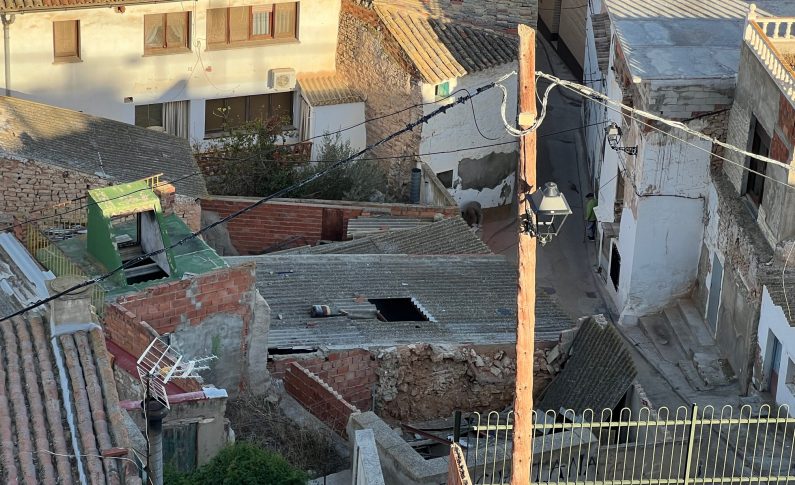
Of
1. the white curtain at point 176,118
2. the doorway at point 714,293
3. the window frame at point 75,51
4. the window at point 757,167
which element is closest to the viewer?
the window at point 757,167

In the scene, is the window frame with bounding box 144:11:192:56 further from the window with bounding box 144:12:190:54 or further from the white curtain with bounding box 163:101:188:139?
the white curtain with bounding box 163:101:188:139

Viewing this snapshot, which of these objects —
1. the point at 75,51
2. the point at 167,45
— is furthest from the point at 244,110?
the point at 75,51

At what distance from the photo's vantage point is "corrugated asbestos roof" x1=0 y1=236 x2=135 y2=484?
18.1 meters

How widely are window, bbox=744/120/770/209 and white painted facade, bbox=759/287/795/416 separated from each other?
2.47 m

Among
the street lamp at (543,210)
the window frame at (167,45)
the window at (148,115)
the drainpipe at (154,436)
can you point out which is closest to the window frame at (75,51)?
the window frame at (167,45)

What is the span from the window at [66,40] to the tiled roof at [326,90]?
5.45m

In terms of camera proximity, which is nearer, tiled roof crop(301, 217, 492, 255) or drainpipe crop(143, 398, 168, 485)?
drainpipe crop(143, 398, 168, 485)

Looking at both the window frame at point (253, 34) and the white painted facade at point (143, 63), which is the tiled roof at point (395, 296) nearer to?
the white painted facade at point (143, 63)

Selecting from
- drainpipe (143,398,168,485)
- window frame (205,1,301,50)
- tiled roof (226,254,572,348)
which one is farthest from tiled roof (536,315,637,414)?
window frame (205,1,301,50)

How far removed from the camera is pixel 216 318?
25469 mm

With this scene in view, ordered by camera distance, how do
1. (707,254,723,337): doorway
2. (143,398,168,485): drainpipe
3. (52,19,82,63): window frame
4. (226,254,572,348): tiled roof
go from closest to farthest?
(143,398,168,485): drainpipe
(226,254,572,348): tiled roof
(707,254,723,337): doorway
(52,19,82,63): window frame

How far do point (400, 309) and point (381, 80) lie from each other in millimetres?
9025

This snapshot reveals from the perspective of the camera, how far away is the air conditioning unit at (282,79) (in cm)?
3769

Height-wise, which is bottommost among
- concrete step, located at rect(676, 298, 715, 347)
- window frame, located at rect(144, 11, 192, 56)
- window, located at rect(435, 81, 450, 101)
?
concrete step, located at rect(676, 298, 715, 347)
